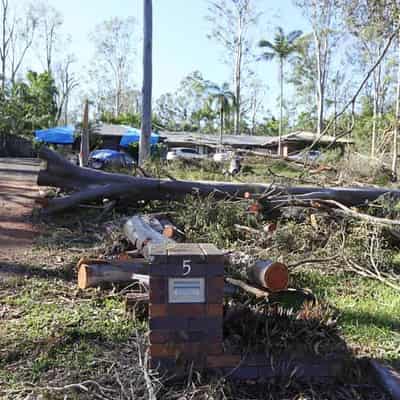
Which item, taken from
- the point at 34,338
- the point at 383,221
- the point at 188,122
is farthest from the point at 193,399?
the point at 188,122

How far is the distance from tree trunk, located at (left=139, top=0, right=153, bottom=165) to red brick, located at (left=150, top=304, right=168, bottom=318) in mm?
10057

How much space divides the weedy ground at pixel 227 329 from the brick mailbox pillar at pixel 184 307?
130mm

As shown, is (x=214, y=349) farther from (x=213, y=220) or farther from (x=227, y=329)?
(x=213, y=220)

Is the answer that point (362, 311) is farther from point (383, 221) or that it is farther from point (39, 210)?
point (39, 210)

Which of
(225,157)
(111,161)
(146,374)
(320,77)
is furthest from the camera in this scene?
(320,77)

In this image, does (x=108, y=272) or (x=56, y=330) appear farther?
(x=108, y=272)

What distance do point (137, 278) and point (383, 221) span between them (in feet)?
9.88

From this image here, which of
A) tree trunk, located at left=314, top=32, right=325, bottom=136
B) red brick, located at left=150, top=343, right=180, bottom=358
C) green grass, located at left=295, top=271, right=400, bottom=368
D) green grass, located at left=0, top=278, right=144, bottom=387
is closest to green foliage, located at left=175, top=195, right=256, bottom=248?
green grass, located at left=295, top=271, right=400, bottom=368

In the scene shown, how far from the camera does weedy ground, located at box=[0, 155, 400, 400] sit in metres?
2.47

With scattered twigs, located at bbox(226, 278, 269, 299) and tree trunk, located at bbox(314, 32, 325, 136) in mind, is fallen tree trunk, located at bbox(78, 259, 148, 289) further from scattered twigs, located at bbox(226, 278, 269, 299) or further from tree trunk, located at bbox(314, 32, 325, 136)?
tree trunk, located at bbox(314, 32, 325, 136)

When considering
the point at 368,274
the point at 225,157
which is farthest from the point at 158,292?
the point at 225,157

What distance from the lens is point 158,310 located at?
99.0 inches

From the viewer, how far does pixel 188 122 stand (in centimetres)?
5125

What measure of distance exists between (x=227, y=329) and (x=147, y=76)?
10546mm
